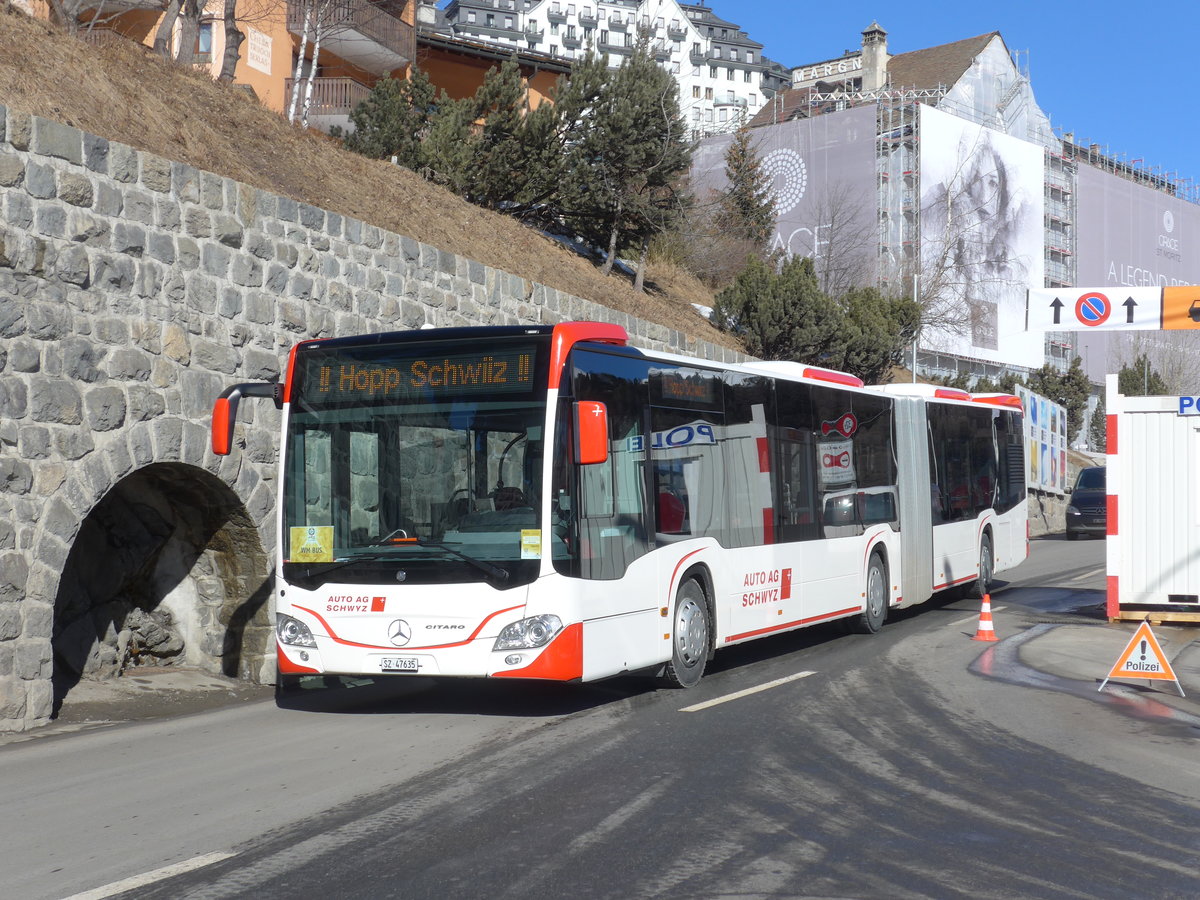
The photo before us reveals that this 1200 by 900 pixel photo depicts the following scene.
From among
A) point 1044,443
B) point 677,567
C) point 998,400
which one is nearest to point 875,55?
point 1044,443

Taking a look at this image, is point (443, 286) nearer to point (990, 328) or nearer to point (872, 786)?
point (872, 786)

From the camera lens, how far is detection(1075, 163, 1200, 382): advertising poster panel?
266ft

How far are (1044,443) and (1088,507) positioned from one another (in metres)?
9.12

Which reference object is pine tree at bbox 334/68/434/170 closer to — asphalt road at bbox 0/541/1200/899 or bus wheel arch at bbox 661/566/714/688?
bus wheel arch at bbox 661/566/714/688

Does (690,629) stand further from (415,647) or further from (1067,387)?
(1067,387)

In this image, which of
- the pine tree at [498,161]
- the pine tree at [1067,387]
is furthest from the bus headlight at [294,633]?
the pine tree at [1067,387]

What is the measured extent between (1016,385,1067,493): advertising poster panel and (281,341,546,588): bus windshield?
32.0 meters

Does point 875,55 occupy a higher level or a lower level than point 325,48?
higher

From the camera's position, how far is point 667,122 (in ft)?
102

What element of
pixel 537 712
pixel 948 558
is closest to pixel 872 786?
pixel 537 712

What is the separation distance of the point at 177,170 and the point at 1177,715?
9.23 meters

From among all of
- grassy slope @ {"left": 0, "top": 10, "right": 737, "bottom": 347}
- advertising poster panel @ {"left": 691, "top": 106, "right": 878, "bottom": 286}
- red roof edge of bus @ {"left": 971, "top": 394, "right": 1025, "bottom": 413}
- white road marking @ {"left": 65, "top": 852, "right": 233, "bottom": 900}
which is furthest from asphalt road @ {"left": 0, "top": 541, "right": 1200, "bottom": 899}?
advertising poster panel @ {"left": 691, "top": 106, "right": 878, "bottom": 286}

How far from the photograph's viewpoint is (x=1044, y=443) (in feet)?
145

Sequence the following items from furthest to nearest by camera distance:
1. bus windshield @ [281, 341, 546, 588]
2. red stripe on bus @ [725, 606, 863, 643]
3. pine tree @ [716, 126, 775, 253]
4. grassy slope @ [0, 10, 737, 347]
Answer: pine tree @ [716, 126, 775, 253] < grassy slope @ [0, 10, 737, 347] < red stripe on bus @ [725, 606, 863, 643] < bus windshield @ [281, 341, 546, 588]
